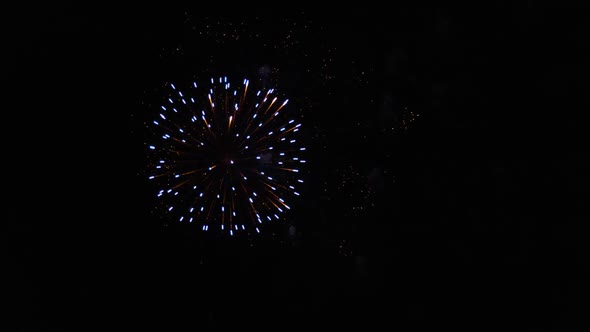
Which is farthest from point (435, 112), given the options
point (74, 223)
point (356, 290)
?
point (74, 223)

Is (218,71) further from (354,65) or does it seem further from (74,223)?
(74,223)

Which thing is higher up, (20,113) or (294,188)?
(20,113)

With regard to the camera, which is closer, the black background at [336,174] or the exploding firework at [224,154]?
the exploding firework at [224,154]

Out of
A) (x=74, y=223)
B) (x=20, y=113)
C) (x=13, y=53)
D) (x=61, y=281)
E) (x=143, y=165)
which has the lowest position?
(x=61, y=281)

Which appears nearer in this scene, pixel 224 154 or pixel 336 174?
pixel 224 154
